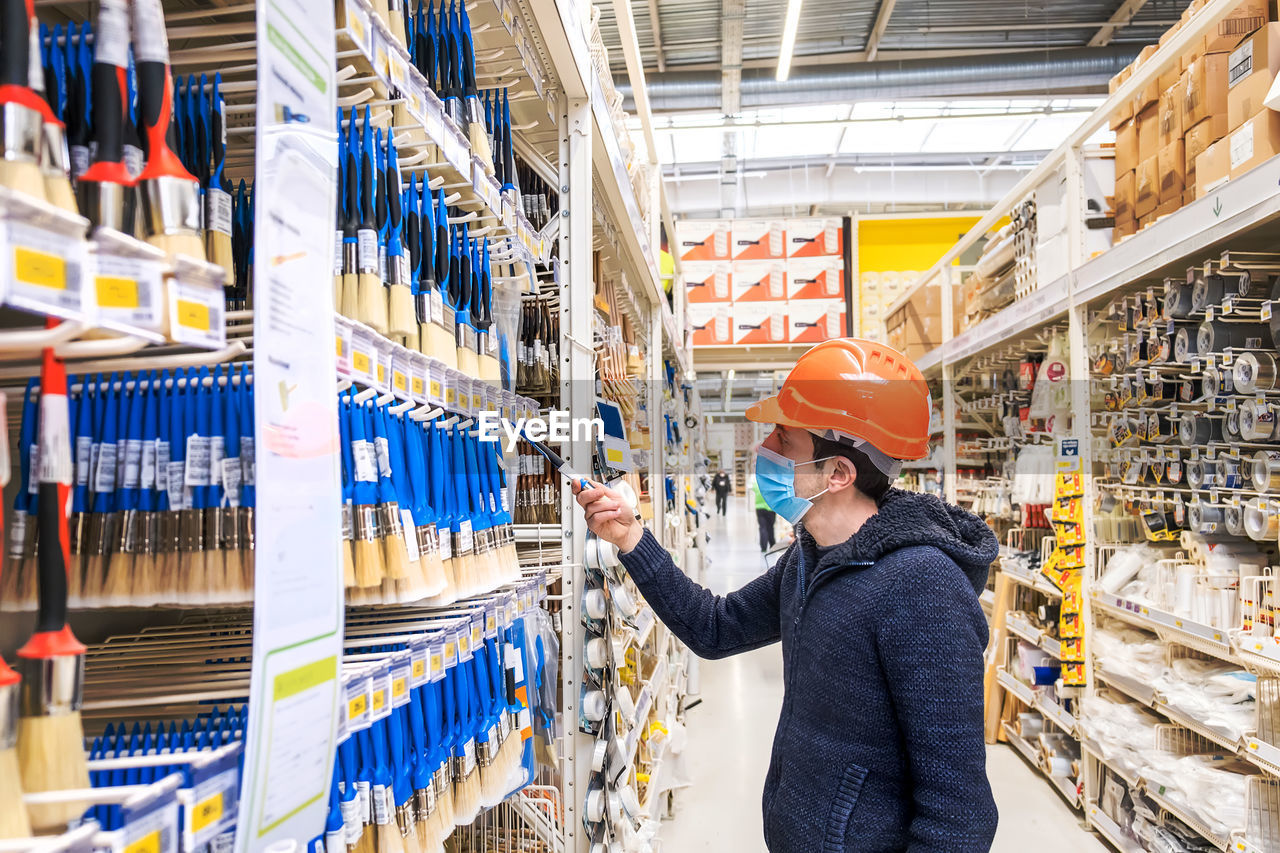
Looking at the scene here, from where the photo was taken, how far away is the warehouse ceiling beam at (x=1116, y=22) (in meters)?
8.20

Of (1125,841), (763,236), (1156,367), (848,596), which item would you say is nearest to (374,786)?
(848,596)

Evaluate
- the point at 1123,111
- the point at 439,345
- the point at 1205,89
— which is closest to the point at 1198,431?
the point at 1205,89

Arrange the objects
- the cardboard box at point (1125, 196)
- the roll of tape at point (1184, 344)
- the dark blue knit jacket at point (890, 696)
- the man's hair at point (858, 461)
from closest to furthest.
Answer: the dark blue knit jacket at point (890, 696), the man's hair at point (858, 461), the roll of tape at point (1184, 344), the cardboard box at point (1125, 196)

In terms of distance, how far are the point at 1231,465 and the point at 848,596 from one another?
242 centimetres

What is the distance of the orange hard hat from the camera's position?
5.56 feet

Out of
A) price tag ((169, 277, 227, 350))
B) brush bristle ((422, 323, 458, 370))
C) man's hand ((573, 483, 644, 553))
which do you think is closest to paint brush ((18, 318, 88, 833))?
price tag ((169, 277, 227, 350))

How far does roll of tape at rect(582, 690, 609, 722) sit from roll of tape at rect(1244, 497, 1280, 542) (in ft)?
7.81

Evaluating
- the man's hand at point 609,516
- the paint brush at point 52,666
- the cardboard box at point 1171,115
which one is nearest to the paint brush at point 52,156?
the paint brush at point 52,666

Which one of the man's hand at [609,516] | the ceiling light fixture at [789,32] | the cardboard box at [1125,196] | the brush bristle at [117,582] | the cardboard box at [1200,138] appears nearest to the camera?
the brush bristle at [117,582]

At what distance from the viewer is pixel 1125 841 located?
379 centimetres

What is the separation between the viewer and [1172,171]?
141 inches

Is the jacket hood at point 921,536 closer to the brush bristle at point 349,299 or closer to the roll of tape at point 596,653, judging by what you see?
the roll of tape at point 596,653

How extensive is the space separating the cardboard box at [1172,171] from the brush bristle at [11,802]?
13.9 ft

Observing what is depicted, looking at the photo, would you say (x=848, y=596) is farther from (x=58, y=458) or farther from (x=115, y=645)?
(x=58, y=458)
